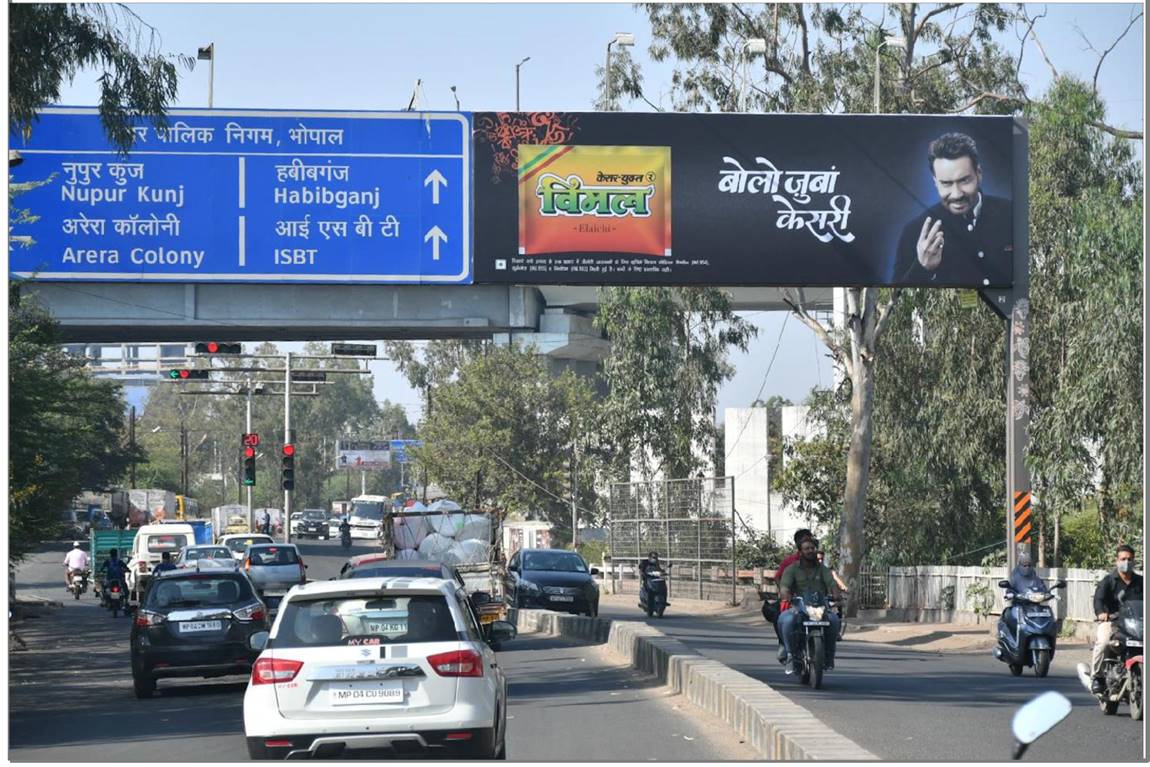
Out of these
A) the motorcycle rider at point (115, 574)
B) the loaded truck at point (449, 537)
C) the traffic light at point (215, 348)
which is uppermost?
the traffic light at point (215, 348)

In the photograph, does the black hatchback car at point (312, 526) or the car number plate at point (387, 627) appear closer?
the car number plate at point (387, 627)

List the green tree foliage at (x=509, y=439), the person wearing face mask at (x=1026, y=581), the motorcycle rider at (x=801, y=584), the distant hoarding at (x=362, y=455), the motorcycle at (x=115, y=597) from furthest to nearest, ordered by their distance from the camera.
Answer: the distant hoarding at (x=362, y=455), the green tree foliage at (x=509, y=439), the motorcycle at (x=115, y=597), the person wearing face mask at (x=1026, y=581), the motorcycle rider at (x=801, y=584)

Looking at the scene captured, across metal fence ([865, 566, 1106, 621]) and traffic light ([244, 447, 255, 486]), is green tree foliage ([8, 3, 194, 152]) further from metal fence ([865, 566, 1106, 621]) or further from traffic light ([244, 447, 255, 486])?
traffic light ([244, 447, 255, 486])

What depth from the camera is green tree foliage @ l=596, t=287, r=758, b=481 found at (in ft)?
159

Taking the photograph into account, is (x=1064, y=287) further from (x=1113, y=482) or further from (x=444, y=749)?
(x=444, y=749)

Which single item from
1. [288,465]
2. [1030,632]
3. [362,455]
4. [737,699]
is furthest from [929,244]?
[362,455]

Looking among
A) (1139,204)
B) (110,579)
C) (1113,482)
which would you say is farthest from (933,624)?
→ (110,579)

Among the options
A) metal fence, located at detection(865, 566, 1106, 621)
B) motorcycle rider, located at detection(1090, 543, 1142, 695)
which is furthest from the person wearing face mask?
metal fence, located at detection(865, 566, 1106, 621)

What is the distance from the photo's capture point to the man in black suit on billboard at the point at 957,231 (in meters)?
29.7

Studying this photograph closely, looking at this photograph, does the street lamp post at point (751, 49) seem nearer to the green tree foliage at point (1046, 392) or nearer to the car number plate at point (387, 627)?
the green tree foliage at point (1046, 392)

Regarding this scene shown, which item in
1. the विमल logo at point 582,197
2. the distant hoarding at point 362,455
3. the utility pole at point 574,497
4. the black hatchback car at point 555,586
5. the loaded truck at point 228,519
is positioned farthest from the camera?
the distant hoarding at point 362,455

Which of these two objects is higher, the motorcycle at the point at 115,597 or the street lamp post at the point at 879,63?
the street lamp post at the point at 879,63

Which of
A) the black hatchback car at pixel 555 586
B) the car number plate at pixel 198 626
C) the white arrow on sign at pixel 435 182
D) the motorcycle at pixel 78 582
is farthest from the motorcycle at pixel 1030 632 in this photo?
the motorcycle at pixel 78 582

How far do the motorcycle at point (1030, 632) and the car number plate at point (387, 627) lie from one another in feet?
37.6
